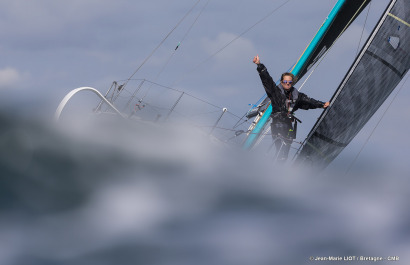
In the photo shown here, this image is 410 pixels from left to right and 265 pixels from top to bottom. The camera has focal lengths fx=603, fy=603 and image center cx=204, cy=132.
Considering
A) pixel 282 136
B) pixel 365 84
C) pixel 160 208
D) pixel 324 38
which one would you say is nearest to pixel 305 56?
pixel 324 38

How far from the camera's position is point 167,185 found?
4.97 meters

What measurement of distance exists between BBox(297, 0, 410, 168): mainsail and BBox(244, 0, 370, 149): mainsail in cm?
104

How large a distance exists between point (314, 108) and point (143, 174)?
10.2 ft

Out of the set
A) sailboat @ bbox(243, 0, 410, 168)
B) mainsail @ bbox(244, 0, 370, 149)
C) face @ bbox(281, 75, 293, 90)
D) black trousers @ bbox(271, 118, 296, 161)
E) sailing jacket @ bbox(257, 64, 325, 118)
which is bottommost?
black trousers @ bbox(271, 118, 296, 161)

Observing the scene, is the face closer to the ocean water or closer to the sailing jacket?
the sailing jacket

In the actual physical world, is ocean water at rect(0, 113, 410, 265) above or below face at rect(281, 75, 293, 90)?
below

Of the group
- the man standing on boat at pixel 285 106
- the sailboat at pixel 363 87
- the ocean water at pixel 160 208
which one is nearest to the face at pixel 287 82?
the man standing on boat at pixel 285 106

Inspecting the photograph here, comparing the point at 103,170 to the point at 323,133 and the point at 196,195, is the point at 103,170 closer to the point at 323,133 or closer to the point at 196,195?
the point at 196,195

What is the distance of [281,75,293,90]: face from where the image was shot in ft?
23.1

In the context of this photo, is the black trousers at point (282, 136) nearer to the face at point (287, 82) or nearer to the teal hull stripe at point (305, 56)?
the face at point (287, 82)

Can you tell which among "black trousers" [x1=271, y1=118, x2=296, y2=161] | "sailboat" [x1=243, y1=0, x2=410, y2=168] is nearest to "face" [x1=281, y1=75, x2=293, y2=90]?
"black trousers" [x1=271, y1=118, x2=296, y2=161]

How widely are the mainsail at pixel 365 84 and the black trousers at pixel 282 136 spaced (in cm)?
50

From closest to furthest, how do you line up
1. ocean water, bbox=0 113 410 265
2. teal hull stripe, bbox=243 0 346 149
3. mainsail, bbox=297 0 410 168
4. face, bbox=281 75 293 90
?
ocean water, bbox=0 113 410 265 < face, bbox=281 75 293 90 < mainsail, bbox=297 0 410 168 < teal hull stripe, bbox=243 0 346 149

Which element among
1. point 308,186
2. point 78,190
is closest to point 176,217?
point 78,190
